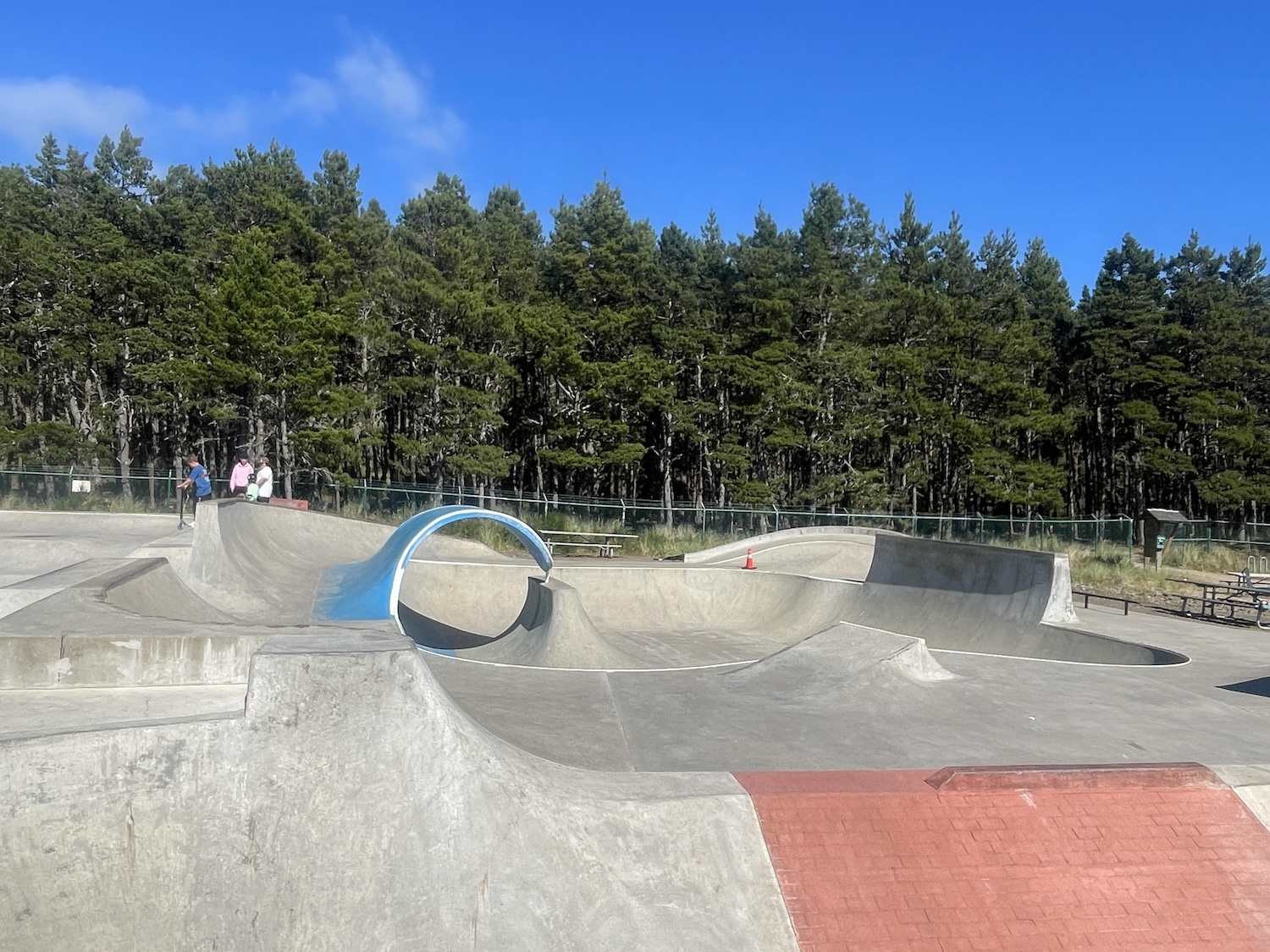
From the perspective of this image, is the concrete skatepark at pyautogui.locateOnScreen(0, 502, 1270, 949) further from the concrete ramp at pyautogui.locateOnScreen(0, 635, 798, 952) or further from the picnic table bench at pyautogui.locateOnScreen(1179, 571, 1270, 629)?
the picnic table bench at pyautogui.locateOnScreen(1179, 571, 1270, 629)

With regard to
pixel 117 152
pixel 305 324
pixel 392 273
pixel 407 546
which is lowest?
pixel 407 546

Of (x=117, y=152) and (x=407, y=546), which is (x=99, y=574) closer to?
(x=407, y=546)

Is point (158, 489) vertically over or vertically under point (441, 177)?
under

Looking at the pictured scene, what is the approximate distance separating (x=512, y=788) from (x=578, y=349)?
34715mm

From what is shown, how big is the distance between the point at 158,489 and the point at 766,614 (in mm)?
16389

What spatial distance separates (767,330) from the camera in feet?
127

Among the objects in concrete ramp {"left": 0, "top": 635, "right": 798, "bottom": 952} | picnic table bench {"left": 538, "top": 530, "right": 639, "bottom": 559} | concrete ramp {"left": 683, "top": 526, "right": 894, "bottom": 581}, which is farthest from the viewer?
picnic table bench {"left": 538, "top": 530, "right": 639, "bottom": 559}

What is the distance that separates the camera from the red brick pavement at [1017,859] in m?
5.27

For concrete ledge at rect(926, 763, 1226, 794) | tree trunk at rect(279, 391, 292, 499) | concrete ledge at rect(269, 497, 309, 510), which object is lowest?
concrete ledge at rect(926, 763, 1226, 794)

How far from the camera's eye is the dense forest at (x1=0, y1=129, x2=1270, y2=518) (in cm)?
3428

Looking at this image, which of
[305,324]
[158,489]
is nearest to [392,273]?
[305,324]

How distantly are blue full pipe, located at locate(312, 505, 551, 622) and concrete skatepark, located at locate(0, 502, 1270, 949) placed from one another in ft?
8.30

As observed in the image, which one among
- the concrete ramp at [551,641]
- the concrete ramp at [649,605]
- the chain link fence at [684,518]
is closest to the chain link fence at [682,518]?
the chain link fence at [684,518]

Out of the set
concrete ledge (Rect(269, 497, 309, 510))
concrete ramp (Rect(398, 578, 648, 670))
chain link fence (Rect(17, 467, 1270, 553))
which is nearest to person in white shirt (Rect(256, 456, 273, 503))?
concrete ledge (Rect(269, 497, 309, 510))
